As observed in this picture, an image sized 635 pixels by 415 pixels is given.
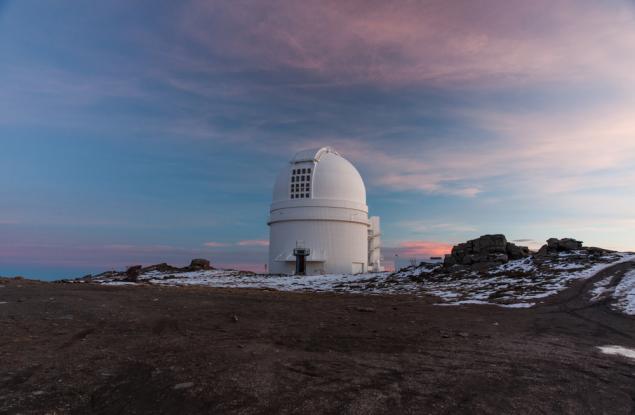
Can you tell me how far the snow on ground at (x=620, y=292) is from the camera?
41.9 feet

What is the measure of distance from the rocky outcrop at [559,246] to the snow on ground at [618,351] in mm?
18378

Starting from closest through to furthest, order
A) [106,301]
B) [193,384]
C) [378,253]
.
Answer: [193,384]
[106,301]
[378,253]

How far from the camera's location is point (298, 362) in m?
6.16

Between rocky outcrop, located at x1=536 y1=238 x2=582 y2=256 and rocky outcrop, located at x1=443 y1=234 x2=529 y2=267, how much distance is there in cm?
118

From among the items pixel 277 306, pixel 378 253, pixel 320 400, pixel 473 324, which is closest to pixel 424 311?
pixel 473 324

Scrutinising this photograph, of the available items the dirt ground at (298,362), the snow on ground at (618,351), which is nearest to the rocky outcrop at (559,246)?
the dirt ground at (298,362)

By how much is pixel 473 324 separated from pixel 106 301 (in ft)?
32.0

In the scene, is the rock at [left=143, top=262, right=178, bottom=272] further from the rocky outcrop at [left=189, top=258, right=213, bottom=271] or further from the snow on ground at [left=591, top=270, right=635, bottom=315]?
the snow on ground at [left=591, top=270, right=635, bottom=315]

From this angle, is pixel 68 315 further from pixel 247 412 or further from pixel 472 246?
pixel 472 246

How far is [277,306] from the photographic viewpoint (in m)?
12.4

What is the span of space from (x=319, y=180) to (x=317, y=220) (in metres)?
3.76

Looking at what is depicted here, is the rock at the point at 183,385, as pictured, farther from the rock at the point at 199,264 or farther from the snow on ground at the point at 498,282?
the rock at the point at 199,264

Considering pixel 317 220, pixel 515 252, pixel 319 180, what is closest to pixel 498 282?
pixel 515 252

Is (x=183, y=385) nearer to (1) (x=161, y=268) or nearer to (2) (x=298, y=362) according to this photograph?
(2) (x=298, y=362)
